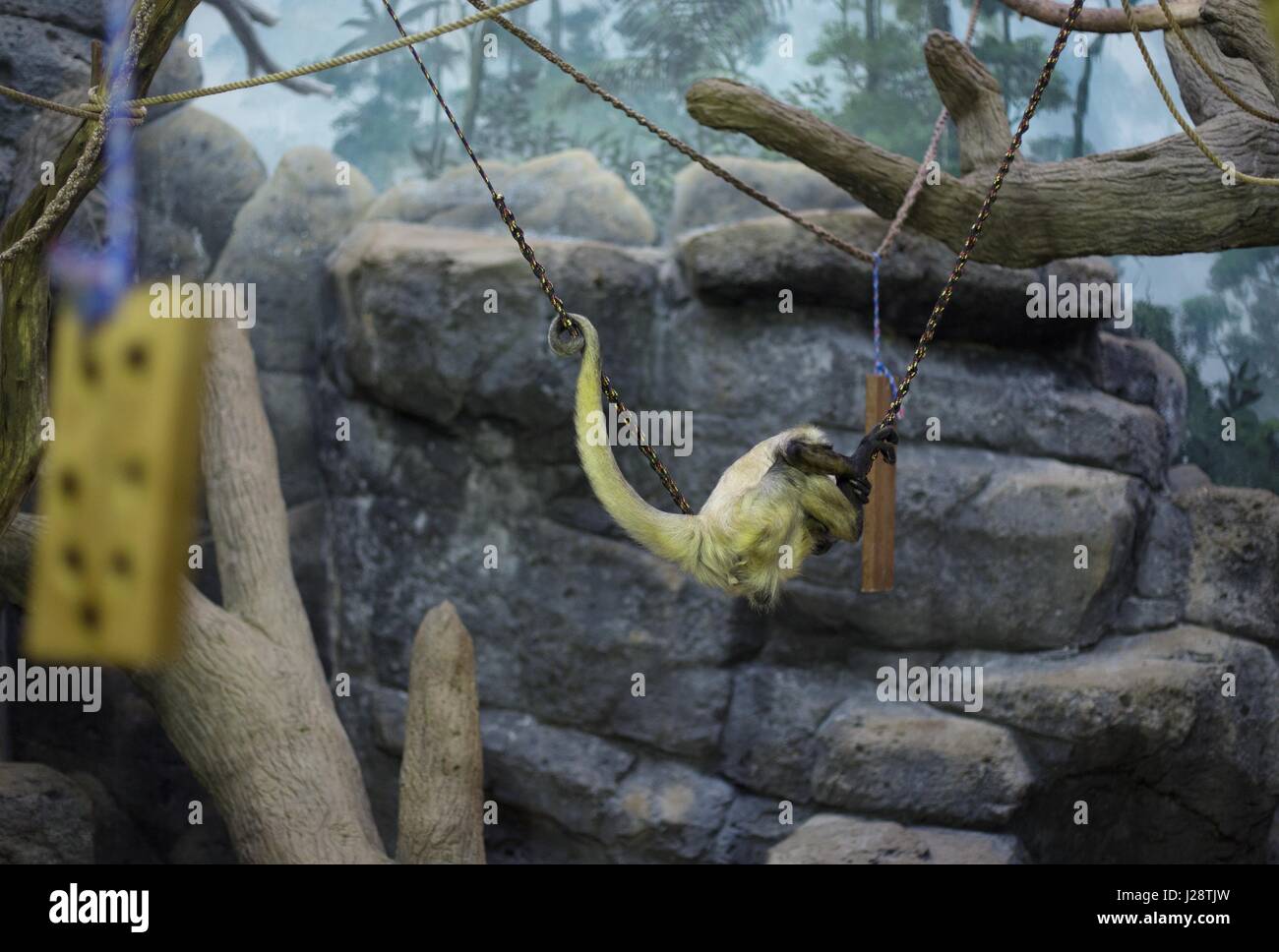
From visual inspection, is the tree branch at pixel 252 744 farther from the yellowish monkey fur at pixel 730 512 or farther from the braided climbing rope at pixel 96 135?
the yellowish monkey fur at pixel 730 512

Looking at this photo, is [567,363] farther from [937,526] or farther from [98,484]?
[98,484]

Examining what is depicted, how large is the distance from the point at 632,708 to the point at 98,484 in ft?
13.1

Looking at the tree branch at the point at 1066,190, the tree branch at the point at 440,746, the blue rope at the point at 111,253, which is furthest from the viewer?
the tree branch at the point at 440,746

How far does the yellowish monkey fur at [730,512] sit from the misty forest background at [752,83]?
14.5 ft

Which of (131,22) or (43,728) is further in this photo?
(43,728)

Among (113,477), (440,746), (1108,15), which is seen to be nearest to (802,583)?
(440,746)

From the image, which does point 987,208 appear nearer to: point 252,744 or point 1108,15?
point 1108,15

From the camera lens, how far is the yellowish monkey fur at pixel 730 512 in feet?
14.9

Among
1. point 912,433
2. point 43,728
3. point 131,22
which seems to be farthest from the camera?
point 43,728

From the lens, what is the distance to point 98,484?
4.57 m

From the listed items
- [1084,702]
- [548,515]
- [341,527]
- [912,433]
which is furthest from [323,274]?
[1084,702]

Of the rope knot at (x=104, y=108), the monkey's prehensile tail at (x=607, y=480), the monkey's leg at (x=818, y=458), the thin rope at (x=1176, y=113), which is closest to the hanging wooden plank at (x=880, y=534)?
the monkey's leg at (x=818, y=458)

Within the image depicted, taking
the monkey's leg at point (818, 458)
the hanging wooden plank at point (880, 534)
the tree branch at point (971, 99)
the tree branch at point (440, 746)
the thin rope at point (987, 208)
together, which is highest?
the tree branch at point (971, 99)

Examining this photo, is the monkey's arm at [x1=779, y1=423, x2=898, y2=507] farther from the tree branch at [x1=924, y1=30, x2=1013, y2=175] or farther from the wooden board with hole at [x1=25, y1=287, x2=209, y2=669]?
the wooden board with hole at [x1=25, y1=287, x2=209, y2=669]
